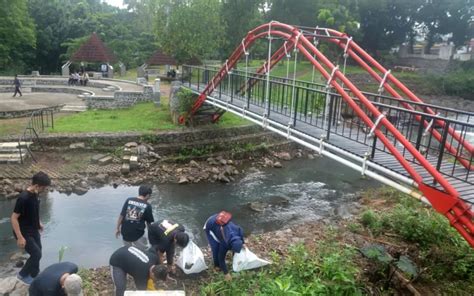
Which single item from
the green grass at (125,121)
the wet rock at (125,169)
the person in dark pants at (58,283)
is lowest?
the wet rock at (125,169)

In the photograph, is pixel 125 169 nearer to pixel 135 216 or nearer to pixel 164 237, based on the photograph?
pixel 135 216

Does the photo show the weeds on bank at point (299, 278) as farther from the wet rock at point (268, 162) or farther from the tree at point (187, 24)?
the tree at point (187, 24)

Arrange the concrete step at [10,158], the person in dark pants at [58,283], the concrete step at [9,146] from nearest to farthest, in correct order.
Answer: the person in dark pants at [58,283] < the concrete step at [10,158] < the concrete step at [9,146]

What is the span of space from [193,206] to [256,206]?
209cm

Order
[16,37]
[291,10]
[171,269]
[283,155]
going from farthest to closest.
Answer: [291,10]
[16,37]
[283,155]
[171,269]

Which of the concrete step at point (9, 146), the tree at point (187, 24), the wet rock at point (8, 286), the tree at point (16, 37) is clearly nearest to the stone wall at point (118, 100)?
the tree at point (187, 24)

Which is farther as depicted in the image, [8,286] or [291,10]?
[291,10]

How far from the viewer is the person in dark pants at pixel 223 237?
238 inches

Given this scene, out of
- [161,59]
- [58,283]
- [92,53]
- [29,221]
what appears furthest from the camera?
[161,59]

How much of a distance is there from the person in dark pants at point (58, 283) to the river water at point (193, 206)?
4928mm

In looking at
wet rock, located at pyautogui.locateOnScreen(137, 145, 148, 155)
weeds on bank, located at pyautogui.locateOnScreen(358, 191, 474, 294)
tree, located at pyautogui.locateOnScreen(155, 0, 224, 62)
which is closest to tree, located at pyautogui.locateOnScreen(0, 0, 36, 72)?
tree, located at pyautogui.locateOnScreen(155, 0, 224, 62)

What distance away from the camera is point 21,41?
28.6 metres

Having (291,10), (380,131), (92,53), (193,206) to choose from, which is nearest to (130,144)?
(193,206)

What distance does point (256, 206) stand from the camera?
12.8 meters
